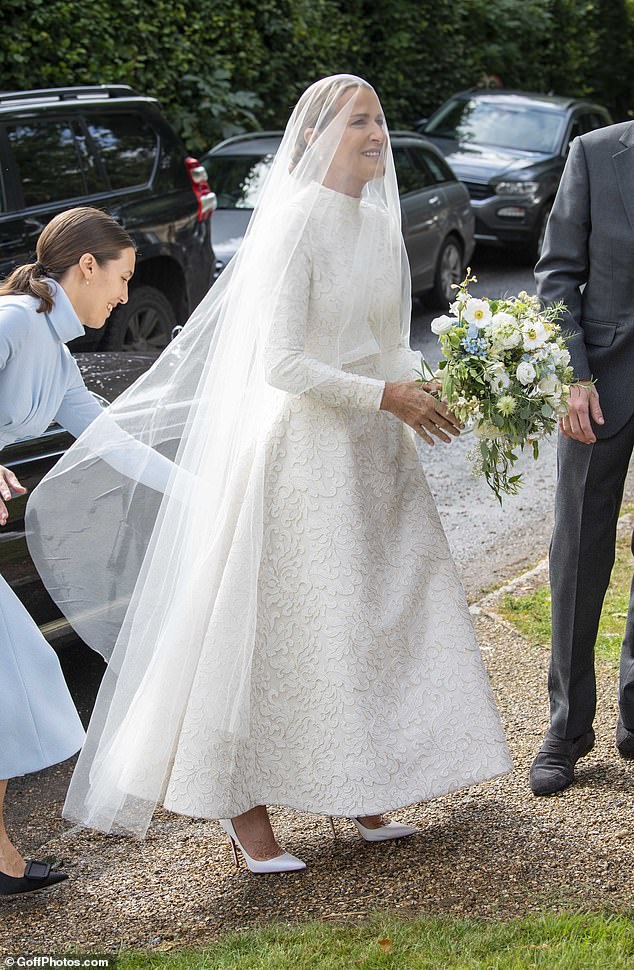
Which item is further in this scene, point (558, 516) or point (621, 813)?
point (558, 516)

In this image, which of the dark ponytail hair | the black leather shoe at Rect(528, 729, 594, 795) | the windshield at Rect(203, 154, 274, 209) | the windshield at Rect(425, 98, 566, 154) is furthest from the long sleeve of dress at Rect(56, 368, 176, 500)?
the windshield at Rect(425, 98, 566, 154)

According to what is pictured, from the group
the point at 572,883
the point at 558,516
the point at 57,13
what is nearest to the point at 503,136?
the point at 57,13

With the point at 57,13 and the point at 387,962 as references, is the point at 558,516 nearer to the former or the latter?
the point at 387,962

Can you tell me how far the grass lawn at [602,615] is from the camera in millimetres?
5199


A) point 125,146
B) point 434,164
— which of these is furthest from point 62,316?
point 434,164

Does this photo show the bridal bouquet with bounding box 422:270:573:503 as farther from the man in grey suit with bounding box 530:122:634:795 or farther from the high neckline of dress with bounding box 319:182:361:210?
the high neckline of dress with bounding box 319:182:361:210

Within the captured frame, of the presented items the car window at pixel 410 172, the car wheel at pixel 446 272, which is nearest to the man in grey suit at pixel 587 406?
the car wheel at pixel 446 272

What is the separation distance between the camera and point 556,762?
3.94 m

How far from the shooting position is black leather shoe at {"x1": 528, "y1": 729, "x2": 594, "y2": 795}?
153 inches

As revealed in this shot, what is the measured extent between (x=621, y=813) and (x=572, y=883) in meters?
0.45

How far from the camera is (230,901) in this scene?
338 centimetres

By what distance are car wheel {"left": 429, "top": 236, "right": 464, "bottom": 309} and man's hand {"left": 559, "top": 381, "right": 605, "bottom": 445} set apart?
8.76 m

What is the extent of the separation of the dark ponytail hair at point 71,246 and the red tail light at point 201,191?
5839mm

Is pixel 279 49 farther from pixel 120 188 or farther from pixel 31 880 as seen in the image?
pixel 31 880
